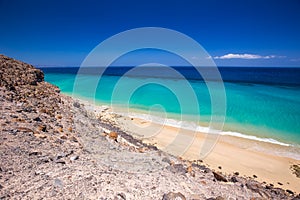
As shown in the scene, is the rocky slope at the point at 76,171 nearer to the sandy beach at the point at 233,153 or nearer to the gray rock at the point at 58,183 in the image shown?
the gray rock at the point at 58,183

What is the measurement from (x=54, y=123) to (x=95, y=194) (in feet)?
10.0

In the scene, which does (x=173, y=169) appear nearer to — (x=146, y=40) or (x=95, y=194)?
(x=95, y=194)

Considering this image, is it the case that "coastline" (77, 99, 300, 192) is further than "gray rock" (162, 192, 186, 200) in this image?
Yes

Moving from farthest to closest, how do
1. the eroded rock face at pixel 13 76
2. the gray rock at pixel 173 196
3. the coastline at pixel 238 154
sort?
the eroded rock face at pixel 13 76
the coastline at pixel 238 154
the gray rock at pixel 173 196

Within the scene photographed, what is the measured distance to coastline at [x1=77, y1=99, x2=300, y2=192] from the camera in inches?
237

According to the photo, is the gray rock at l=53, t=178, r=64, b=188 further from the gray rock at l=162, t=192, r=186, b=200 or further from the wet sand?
the wet sand

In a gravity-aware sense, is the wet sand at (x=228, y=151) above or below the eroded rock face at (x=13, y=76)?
below

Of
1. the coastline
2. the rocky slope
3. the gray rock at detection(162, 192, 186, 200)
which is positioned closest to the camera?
the rocky slope

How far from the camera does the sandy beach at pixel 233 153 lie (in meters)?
6.06

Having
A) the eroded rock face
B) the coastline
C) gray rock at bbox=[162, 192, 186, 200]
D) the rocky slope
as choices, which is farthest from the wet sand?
the eroded rock face

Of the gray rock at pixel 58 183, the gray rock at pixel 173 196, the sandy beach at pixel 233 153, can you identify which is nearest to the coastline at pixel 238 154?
the sandy beach at pixel 233 153

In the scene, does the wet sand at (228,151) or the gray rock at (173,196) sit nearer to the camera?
the gray rock at (173,196)

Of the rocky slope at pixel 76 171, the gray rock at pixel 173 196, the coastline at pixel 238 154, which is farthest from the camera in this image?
the coastline at pixel 238 154

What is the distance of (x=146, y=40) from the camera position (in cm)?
666
